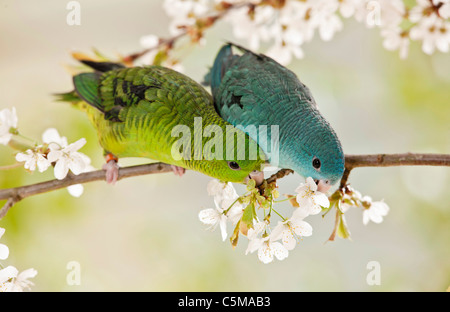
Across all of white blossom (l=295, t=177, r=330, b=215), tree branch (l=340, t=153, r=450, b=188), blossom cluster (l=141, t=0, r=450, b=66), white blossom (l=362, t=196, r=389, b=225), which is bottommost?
white blossom (l=295, t=177, r=330, b=215)

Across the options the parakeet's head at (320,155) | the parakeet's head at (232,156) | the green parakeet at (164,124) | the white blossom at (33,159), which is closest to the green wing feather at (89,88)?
the green parakeet at (164,124)

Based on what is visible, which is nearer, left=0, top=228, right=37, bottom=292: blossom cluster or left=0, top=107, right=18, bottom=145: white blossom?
left=0, top=228, right=37, bottom=292: blossom cluster

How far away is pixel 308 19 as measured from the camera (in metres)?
2.11

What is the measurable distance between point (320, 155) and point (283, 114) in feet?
0.66

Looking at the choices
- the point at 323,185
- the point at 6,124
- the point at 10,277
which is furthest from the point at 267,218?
the point at 6,124

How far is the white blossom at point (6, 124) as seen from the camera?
1.46 meters

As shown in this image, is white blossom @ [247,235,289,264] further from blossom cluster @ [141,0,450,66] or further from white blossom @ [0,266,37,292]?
blossom cluster @ [141,0,450,66]

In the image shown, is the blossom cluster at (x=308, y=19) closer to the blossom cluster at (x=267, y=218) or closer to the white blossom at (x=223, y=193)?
the white blossom at (x=223, y=193)

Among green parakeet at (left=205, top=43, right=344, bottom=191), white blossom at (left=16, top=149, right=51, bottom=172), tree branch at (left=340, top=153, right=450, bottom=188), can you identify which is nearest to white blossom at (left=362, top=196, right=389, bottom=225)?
tree branch at (left=340, top=153, right=450, bottom=188)

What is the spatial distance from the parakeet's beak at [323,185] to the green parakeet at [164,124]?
0.58 ft

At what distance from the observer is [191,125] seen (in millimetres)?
1574

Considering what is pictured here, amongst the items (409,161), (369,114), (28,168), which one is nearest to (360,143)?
(369,114)

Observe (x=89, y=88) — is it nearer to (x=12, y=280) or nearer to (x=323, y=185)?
(x=12, y=280)

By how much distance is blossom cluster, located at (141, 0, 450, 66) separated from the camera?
1910 mm
